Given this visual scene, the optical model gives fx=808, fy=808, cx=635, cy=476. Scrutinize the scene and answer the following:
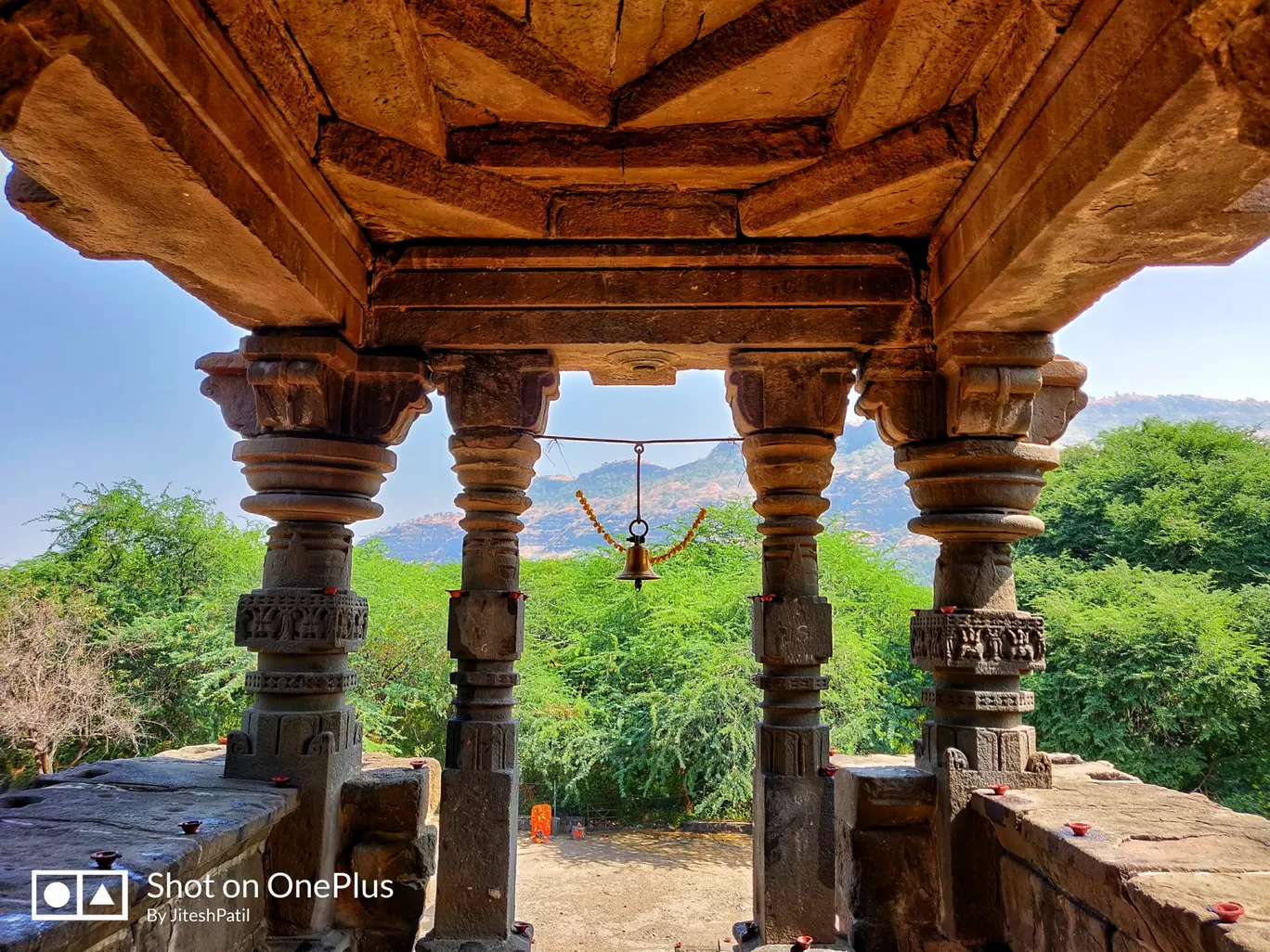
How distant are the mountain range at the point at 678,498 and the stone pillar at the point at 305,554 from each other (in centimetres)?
5148

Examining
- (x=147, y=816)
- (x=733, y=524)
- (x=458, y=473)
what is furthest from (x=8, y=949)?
(x=733, y=524)

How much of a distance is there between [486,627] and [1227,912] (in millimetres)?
2699

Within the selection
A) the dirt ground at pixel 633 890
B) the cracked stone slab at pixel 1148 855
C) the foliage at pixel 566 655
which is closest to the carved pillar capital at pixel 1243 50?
the cracked stone slab at pixel 1148 855

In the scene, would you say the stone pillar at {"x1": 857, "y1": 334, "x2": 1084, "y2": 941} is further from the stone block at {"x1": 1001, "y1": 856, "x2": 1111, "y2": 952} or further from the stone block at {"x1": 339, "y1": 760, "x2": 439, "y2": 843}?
the stone block at {"x1": 339, "y1": 760, "x2": 439, "y2": 843}

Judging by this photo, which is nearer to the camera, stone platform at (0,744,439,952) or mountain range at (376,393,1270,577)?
stone platform at (0,744,439,952)

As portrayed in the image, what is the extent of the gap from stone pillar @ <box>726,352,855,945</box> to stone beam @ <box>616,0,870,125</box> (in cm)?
116

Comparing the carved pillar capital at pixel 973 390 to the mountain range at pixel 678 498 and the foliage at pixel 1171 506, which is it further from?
the mountain range at pixel 678 498

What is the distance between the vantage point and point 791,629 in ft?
11.8

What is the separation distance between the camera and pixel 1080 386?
145 inches

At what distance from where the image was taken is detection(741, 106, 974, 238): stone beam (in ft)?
8.92

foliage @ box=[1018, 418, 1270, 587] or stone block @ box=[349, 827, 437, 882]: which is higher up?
foliage @ box=[1018, 418, 1270, 587]

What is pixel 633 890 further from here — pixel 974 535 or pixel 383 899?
pixel 974 535

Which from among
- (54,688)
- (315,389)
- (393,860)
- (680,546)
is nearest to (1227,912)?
(393,860)

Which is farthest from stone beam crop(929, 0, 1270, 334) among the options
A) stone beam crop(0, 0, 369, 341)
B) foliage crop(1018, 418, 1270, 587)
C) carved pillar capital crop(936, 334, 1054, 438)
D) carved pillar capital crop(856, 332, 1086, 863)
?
foliage crop(1018, 418, 1270, 587)
